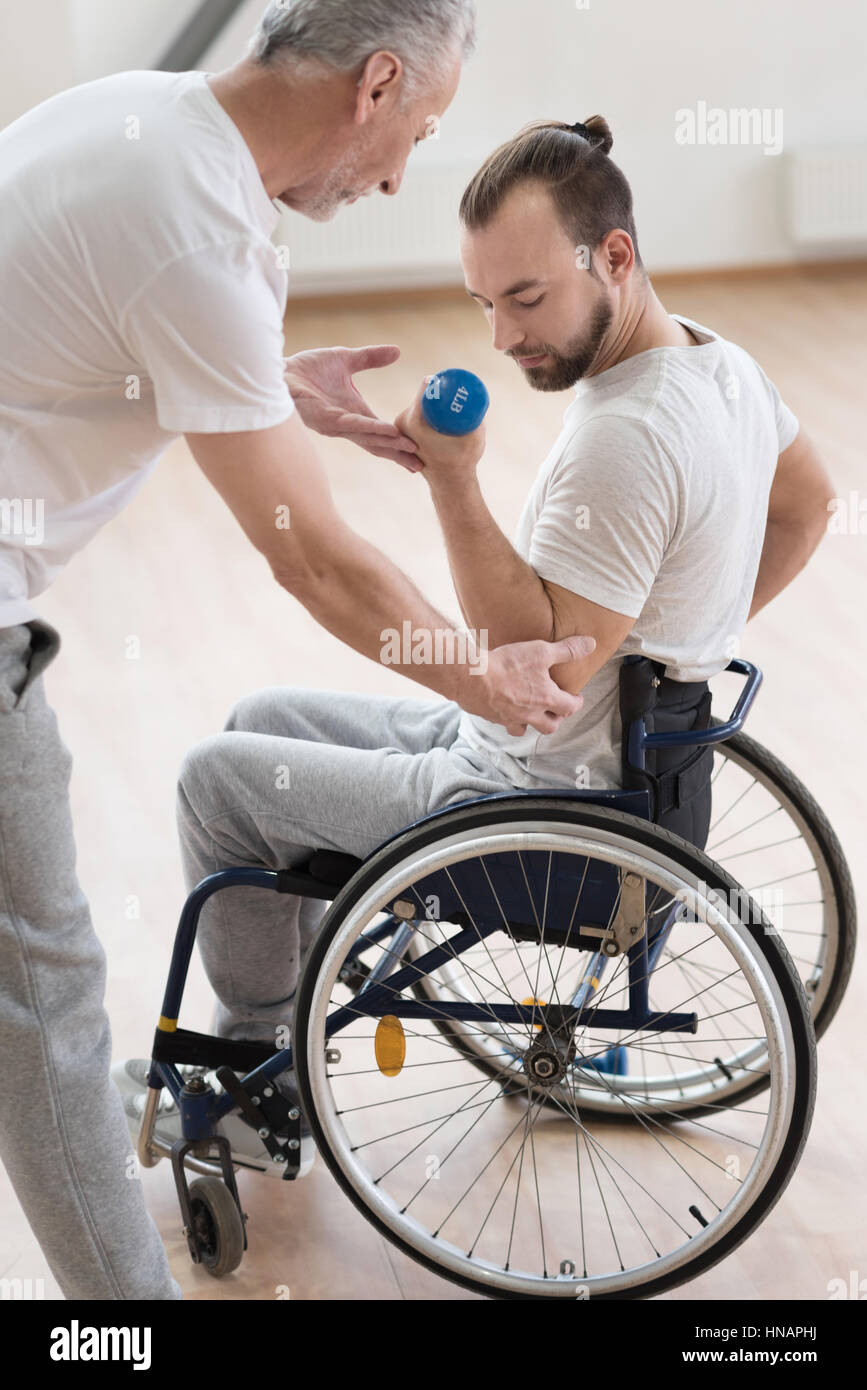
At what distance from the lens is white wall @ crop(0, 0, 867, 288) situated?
5.46 metres

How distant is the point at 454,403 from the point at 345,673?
72.1 inches

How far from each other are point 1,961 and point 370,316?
457 centimetres

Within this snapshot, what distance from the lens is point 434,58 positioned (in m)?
1.31

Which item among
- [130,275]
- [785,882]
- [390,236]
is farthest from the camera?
[390,236]

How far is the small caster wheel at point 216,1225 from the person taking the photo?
177cm

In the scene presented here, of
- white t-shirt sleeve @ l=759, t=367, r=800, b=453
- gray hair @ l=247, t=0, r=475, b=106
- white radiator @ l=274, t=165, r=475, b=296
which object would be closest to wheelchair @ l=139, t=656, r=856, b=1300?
white t-shirt sleeve @ l=759, t=367, r=800, b=453

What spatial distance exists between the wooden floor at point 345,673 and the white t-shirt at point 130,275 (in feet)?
3.42

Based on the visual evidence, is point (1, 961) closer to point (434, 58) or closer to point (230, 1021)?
point (230, 1021)

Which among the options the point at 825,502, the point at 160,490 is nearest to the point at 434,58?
the point at 825,502

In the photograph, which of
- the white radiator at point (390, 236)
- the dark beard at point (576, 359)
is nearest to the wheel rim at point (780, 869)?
the dark beard at point (576, 359)

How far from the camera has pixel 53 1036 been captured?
4.90 feet

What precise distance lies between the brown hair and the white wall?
165 inches

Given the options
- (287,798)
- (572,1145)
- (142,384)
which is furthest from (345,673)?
(142,384)

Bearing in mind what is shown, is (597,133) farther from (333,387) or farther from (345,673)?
(345,673)
